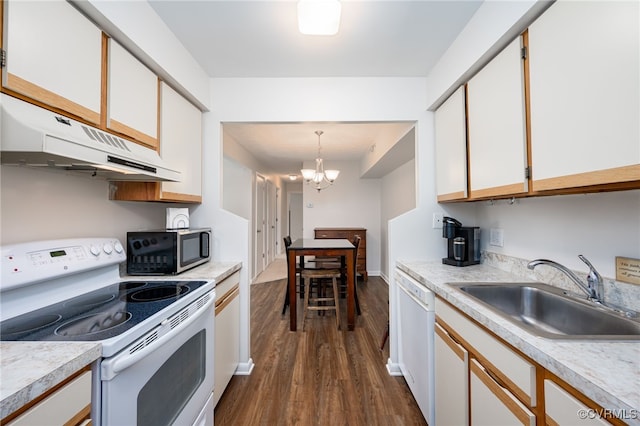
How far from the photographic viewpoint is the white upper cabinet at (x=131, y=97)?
50.6 inches

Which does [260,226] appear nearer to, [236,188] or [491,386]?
[236,188]

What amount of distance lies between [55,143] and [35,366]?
0.65 metres

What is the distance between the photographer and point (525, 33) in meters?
1.19

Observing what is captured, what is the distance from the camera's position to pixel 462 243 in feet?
6.00

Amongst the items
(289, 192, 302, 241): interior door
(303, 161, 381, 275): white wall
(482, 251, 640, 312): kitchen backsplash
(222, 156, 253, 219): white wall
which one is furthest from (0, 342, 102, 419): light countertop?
(289, 192, 302, 241): interior door

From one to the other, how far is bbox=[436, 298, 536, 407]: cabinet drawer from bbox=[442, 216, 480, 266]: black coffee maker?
2.27 feet

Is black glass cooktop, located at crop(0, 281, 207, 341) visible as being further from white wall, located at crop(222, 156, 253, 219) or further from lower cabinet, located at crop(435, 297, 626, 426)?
white wall, located at crop(222, 156, 253, 219)

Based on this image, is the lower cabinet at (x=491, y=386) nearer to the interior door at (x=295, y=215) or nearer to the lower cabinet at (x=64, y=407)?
the lower cabinet at (x=64, y=407)

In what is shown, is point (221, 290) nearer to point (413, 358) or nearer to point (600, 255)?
point (413, 358)

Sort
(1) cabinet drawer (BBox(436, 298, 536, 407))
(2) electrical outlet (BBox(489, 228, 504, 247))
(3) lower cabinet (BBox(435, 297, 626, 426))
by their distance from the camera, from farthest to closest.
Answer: (2) electrical outlet (BBox(489, 228, 504, 247)) → (1) cabinet drawer (BBox(436, 298, 536, 407)) → (3) lower cabinet (BBox(435, 297, 626, 426))

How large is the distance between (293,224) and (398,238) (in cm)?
834

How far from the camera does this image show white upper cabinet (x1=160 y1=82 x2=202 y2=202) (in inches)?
66.2

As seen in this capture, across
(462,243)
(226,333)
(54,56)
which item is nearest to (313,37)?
(54,56)

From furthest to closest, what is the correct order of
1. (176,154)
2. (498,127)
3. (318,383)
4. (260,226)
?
(260,226), (318,383), (176,154), (498,127)
